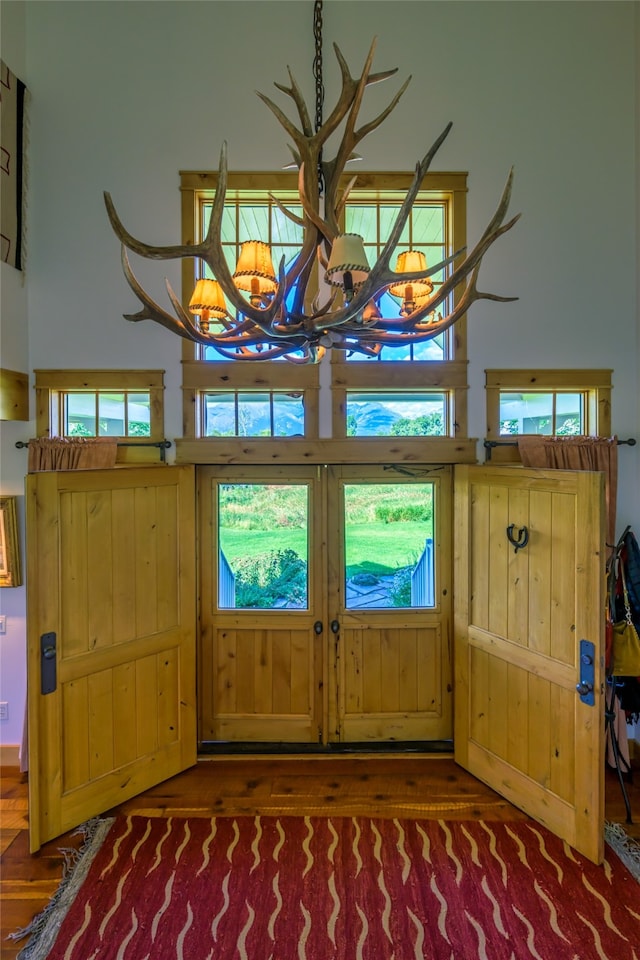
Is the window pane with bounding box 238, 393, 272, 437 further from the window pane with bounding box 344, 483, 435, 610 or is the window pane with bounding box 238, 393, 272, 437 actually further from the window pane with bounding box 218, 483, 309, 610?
the window pane with bounding box 344, 483, 435, 610

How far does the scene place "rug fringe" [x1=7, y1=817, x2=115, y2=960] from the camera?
1914 mm

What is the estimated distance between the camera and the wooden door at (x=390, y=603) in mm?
3137

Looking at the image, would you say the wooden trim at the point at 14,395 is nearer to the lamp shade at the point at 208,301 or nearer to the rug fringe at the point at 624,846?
the lamp shade at the point at 208,301

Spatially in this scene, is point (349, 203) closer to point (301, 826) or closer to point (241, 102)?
point (241, 102)

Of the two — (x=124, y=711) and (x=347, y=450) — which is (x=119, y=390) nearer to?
(x=347, y=450)

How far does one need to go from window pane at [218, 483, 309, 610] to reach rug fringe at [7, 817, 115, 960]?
141 cm

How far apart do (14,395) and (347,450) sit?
2.24m

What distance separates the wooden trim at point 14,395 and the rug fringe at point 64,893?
2.53 meters

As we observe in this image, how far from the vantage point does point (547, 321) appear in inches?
120

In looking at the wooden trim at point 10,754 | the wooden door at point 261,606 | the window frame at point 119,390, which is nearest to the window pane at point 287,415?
the wooden door at point 261,606

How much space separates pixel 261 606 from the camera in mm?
3180

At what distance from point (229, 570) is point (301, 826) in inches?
62.9

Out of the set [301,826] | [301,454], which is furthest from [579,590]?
[301,826]

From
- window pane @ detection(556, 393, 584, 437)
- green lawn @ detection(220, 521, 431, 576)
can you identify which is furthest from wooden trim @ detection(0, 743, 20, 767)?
A: window pane @ detection(556, 393, 584, 437)
